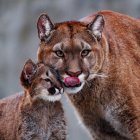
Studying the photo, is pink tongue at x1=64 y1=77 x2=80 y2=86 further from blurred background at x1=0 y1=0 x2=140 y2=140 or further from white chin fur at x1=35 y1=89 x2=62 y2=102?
blurred background at x1=0 y1=0 x2=140 y2=140

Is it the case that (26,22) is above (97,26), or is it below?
above

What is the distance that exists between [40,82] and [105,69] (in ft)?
2.76

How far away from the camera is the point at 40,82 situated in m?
8.86

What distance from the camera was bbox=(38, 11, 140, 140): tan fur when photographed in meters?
8.91

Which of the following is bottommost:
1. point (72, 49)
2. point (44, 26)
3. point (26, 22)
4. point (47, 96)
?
point (47, 96)

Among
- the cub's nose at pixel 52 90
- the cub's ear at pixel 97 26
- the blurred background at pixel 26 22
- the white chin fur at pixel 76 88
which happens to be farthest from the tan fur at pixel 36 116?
the blurred background at pixel 26 22

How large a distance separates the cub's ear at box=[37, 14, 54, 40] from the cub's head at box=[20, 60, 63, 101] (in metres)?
0.34

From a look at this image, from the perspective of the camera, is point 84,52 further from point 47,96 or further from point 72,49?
point 47,96

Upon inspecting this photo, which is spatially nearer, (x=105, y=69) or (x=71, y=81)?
(x=71, y=81)

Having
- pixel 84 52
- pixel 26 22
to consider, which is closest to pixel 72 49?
pixel 84 52

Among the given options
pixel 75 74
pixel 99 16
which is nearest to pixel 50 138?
pixel 75 74

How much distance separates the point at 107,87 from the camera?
366 inches

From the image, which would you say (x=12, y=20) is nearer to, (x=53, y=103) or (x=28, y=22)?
(x=28, y=22)

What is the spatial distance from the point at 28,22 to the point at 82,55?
7380 millimetres
